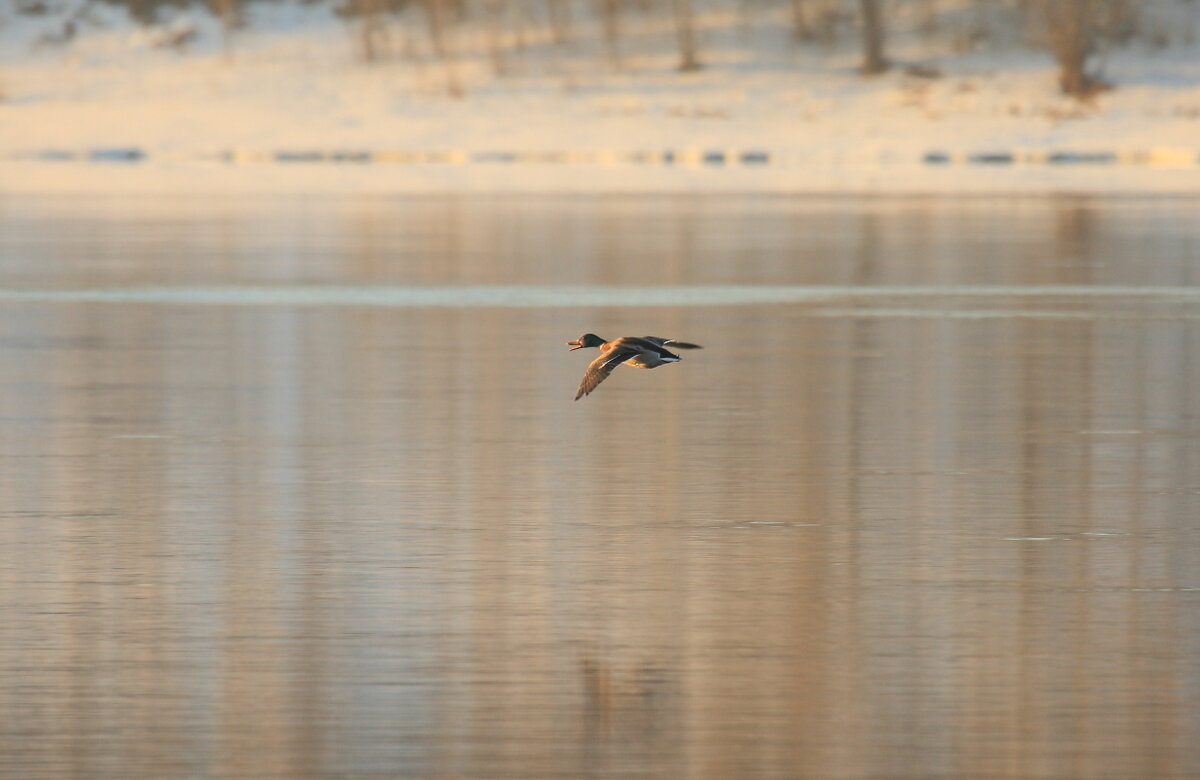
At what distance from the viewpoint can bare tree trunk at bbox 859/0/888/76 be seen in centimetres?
5047

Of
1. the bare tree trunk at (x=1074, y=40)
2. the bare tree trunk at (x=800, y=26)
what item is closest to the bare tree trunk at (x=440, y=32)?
the bare tree trunk at (x=800, y=26)

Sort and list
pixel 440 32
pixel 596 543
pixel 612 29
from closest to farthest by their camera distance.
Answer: pixel 596 543 → pixel 612 29 → pixel 440 32

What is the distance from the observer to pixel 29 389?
466 inches

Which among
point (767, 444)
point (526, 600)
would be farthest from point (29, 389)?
point (526, 600)

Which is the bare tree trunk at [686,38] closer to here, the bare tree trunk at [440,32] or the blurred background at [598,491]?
the bare tree trunk at [440,32]

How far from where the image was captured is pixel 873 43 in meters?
50.8

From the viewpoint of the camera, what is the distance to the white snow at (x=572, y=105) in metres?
39.8

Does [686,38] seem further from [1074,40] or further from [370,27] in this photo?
[1074,40]

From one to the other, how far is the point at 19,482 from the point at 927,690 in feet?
13.6

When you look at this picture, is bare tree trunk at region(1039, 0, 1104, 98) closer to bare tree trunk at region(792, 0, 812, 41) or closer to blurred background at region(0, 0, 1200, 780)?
bare tree trunk at region(792, 0, 812, 41)

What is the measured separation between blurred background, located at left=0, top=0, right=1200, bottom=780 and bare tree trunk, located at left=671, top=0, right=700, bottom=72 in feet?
74.8

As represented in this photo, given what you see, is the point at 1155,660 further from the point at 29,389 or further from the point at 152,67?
the point at 152,67

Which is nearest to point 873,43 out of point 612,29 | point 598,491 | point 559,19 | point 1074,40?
point 1074,40

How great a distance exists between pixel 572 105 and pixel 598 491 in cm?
3897
